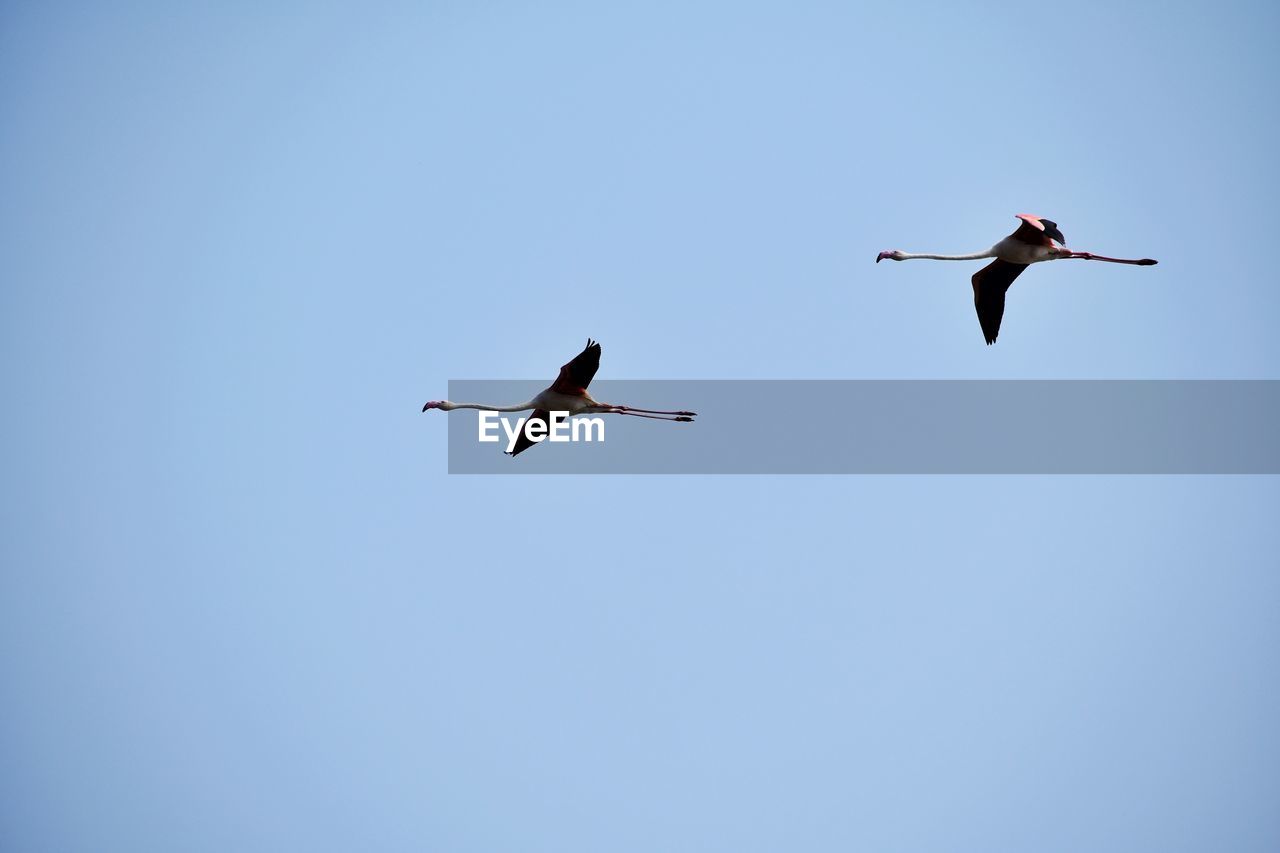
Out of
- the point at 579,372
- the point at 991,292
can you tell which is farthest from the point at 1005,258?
the point at 579,372

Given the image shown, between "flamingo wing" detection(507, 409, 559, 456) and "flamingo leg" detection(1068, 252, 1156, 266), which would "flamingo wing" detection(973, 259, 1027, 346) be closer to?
"flamingo leg" detection(1068, 252, 1156, 266)

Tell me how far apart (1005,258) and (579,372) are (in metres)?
9.77

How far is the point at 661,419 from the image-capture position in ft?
99.5

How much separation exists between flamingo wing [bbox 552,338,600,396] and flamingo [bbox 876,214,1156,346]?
670 centimetres

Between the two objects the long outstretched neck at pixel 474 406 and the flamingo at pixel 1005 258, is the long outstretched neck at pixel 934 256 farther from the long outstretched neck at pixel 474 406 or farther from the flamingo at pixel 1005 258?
the long outstretched neck at pixel 474 406

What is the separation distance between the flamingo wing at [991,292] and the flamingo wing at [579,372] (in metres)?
9.11

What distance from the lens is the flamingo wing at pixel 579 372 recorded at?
1092 inches

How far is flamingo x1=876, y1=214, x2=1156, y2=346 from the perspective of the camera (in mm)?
28842

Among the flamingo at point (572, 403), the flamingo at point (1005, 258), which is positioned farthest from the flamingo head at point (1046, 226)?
the flamingo at point (572, 403)

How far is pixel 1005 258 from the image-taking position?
3050cm

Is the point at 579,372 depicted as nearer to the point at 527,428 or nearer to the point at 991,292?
the point at 527,428

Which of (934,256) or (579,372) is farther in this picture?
(934,256)

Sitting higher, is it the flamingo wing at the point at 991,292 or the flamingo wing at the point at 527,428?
the flamingo wing at the point at 991,292

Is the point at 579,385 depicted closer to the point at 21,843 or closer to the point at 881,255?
the point at 881,255
